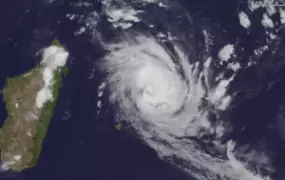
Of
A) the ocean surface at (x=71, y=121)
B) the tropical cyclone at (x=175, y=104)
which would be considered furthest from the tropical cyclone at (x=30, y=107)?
the tropical cyclone at (x=175, y=104)

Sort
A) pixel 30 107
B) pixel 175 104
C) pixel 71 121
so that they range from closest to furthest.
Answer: pixel 71 121, pixel 175 104, pixel 30 107

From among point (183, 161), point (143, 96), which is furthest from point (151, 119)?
point (183, 161)

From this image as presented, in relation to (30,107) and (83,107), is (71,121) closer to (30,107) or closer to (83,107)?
(83,107)

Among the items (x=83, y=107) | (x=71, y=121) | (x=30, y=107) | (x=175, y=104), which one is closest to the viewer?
(x=71, y=121)

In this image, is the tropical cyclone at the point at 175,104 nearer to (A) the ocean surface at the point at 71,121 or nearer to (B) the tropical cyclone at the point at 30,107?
(A) the ocean surface at the point at 71,121

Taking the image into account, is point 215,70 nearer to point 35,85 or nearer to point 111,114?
point 111,114

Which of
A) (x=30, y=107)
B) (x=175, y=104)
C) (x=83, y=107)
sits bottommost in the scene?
(x=30, y=107)

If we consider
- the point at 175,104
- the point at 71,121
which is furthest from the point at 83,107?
the point at 175,104
